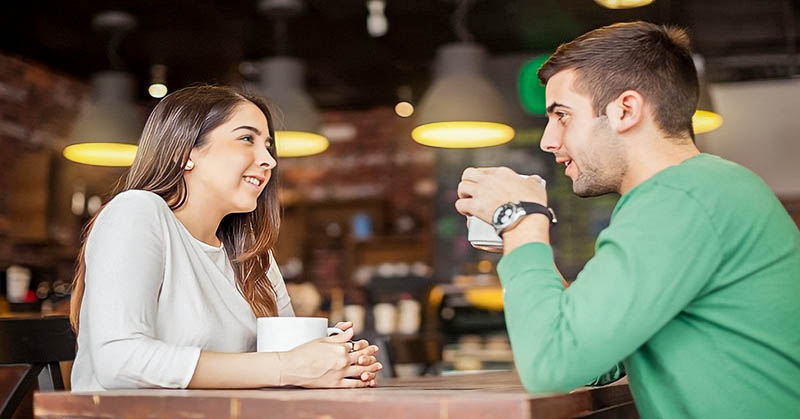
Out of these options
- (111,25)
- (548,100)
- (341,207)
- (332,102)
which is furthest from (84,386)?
(341,207)

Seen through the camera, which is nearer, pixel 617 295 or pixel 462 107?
pixel 617 295

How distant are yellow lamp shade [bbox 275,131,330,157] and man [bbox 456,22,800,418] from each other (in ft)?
13.7

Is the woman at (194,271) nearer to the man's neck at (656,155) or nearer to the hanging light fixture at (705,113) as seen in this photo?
the man's neck at (656,155)

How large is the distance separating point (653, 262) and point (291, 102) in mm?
4606

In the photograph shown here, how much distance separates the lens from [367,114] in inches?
375

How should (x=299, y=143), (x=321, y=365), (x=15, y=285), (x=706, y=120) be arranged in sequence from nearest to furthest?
(x=321, y=365) < (x=706, y=120) < (x=299, y=143) < (x=15, y=285)

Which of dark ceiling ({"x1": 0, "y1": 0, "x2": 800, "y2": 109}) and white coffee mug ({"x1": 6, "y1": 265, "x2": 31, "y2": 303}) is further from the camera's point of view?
white coffee mug ({"x1": 6, "y1": 265, "x2": 31, "y2": 303})

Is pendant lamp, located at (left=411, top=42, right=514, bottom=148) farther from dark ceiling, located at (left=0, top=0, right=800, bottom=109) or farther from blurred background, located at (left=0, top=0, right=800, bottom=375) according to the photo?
dark ceiling, located at (left=0, top=0, right=800, bottom=109)

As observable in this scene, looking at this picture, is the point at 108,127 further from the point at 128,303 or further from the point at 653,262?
the point at 653,262

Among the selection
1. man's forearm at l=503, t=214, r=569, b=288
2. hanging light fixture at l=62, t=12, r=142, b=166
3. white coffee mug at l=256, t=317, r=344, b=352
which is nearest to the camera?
man's forearm at l=503, t=214, r=569, b=288

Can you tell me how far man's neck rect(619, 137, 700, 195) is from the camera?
4.55 ft

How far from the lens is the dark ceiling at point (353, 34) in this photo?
6117 millimetres

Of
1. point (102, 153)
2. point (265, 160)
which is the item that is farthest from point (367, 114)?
point (265, 160)

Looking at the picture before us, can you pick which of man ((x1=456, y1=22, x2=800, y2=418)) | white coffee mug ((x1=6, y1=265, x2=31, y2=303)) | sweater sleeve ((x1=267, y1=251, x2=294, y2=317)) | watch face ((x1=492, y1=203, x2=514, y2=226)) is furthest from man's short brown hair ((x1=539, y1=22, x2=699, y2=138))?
white coffee mug ((x1=6, y1=265, x2=31, y2=303))
